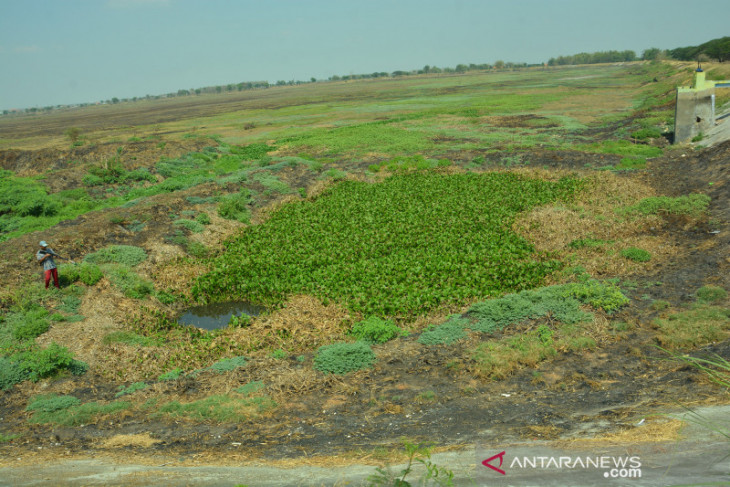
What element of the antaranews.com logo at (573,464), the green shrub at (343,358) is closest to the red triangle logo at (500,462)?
the antaranews.com logo at (573,464)

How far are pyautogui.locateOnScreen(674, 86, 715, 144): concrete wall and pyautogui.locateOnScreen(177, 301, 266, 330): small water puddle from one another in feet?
86.9

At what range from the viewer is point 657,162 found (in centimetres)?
2475

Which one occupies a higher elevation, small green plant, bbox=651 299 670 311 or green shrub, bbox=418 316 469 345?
small green plant, bbox=651 299 670 311

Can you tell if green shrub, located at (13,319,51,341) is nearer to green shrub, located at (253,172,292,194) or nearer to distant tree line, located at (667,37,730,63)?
green shrub, located at (253,172,292,194)

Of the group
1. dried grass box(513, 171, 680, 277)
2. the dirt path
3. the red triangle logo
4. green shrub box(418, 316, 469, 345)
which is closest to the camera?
the dirt path

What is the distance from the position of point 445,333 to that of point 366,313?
2156mm

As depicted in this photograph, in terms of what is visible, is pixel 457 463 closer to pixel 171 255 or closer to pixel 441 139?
pixel 171 255

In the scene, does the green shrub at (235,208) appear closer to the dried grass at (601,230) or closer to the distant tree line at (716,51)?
the dried grass at (601,230)

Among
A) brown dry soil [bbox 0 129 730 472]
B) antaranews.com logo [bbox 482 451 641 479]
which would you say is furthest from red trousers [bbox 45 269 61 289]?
antaranews.com logo [bbox 482 451 641 479]

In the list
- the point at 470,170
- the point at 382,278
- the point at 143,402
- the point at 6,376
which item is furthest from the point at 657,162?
the point at 6,376

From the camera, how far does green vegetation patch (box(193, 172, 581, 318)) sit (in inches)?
500

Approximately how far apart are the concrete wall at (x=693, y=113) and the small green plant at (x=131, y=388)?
98.0 ft

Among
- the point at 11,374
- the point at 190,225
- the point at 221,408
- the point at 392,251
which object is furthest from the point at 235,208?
the point at 221,408

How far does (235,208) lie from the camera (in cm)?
2011
